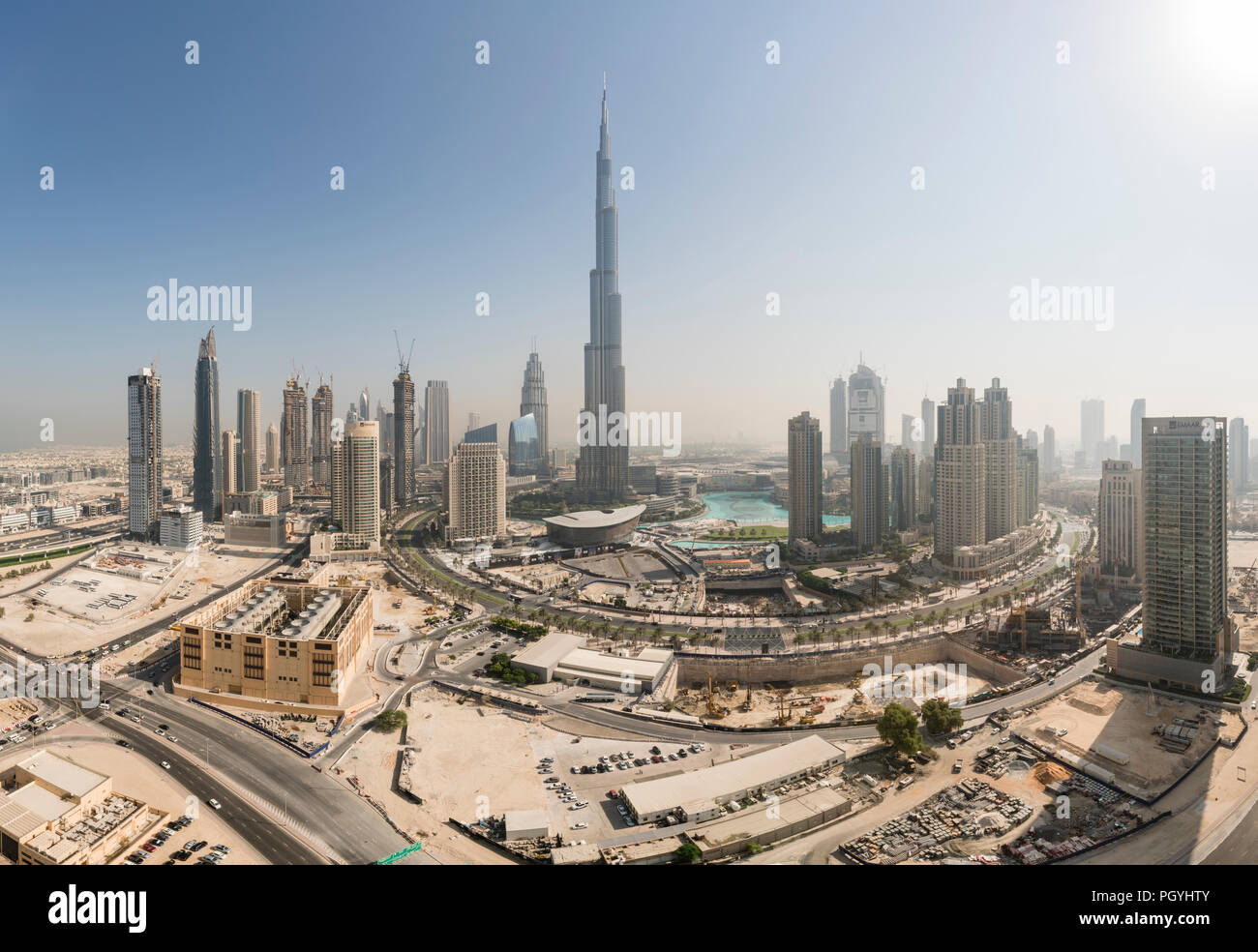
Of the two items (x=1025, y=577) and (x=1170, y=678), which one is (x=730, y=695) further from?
(x=1025, y=577)

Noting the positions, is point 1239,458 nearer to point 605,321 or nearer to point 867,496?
point 867,496

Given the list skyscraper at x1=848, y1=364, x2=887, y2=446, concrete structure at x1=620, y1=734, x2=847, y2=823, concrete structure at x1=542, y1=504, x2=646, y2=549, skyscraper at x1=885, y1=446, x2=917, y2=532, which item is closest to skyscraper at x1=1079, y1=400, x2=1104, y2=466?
skyscraper at x1=848, y1=364, x2=887, y2=446

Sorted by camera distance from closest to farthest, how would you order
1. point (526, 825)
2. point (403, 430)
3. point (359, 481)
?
1. point (526, 825)
2. point (359, 481)
3. point (403, 430)

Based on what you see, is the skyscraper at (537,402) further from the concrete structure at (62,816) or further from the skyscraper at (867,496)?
the concrete structure at (62,816)

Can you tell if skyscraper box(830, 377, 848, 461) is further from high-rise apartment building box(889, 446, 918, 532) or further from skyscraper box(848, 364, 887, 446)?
high-rise apartment building box(889, 446, 918, 532)

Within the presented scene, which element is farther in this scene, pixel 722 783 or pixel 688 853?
pixel 722 783

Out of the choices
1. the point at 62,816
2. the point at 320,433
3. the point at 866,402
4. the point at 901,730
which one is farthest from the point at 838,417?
the point at 62,816

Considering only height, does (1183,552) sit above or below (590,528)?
above
